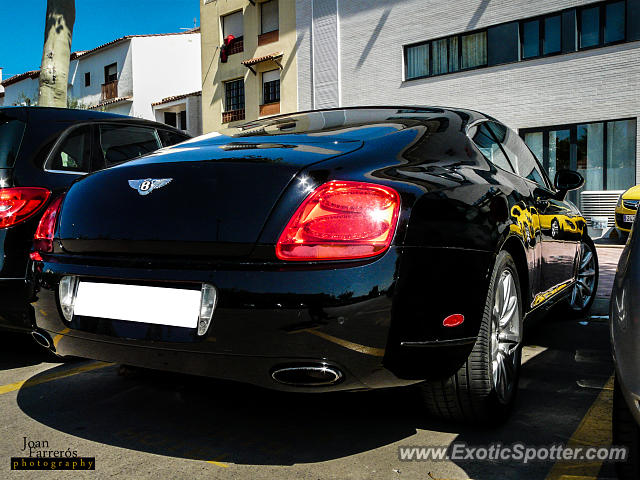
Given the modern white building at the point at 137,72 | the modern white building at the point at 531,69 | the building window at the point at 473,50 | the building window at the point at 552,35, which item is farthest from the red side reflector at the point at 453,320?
the modern white building at the point at 137,72

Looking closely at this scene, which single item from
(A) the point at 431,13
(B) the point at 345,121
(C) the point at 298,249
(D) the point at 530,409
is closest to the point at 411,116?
(B) the point at 345,121

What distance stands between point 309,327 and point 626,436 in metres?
0.98

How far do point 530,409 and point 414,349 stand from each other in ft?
3.34

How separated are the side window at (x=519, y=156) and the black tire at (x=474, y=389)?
1.11 m

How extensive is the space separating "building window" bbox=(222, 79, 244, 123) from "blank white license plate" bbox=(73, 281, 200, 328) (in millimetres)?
21615

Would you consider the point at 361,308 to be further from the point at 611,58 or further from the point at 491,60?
the point at 491,60

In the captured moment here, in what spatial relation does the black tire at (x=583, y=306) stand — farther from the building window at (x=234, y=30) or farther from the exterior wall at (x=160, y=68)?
the exterior wall at (x=160, y=68)

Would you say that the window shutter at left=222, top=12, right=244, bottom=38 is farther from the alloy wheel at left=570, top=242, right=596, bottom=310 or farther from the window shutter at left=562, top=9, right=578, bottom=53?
the alloy wheel at left=570, top=242, right=596, bottom=310

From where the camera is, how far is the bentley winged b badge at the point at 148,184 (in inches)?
88.5

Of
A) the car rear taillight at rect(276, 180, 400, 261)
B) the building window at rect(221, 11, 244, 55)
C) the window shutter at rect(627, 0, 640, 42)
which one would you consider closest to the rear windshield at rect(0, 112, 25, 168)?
the car rear taillight at rect(276, 180, 400, 261)

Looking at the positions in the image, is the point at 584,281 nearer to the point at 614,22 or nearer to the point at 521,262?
the point at 521,262

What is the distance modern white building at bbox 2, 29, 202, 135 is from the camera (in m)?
31.9

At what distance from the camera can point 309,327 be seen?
1905 millimetres

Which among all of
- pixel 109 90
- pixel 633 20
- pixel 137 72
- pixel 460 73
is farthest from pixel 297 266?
pixel 109 90
